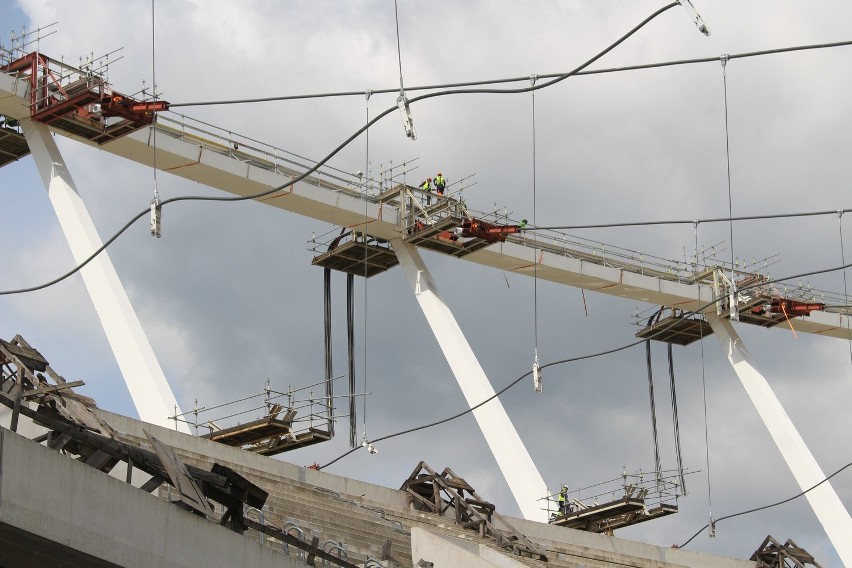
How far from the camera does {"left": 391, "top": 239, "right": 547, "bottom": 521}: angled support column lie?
37625 millimetres

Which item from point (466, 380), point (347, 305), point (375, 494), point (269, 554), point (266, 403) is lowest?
point (269, 554)

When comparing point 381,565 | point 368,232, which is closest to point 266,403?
point 368,232

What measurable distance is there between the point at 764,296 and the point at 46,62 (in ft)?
72.4

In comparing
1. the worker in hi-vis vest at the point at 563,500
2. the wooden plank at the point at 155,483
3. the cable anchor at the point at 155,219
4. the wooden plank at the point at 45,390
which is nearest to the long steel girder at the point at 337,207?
the worker in hi-vis vest at the point at 563,500

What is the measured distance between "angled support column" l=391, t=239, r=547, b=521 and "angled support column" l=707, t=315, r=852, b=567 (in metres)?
9.52

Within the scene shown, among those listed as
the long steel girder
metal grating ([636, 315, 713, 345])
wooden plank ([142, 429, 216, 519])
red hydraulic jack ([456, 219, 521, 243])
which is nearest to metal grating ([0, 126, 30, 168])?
the long steel girder

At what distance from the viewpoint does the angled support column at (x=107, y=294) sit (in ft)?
101

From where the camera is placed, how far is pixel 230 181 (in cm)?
3469

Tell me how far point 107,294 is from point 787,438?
22.1 metres

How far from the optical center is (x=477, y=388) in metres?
38.5

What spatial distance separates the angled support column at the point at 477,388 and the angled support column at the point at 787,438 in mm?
9521

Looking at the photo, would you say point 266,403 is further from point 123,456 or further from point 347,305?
point 123,456

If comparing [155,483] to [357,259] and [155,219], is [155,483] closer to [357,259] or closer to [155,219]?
[155,219]

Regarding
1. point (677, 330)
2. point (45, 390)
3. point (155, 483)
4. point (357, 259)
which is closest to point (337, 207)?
point (357, 259)
